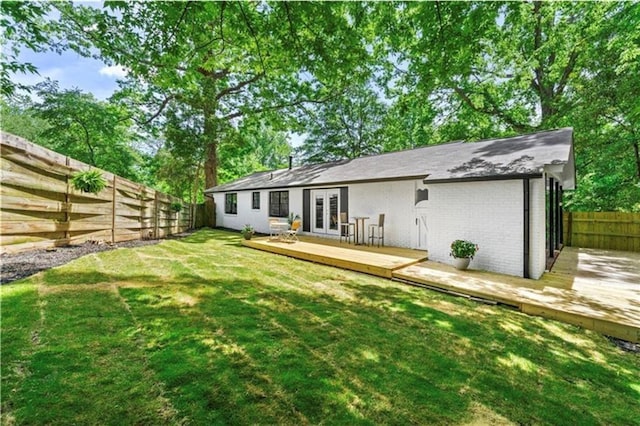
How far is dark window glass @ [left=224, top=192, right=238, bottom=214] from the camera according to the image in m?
16.7

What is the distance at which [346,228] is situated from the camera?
10.4m

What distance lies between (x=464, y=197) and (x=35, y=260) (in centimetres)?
877

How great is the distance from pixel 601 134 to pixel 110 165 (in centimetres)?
2797

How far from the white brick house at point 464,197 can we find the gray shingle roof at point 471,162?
Result: 20 mm

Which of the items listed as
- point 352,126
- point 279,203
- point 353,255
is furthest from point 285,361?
point 352,126

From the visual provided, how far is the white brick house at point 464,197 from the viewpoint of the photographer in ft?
18.7

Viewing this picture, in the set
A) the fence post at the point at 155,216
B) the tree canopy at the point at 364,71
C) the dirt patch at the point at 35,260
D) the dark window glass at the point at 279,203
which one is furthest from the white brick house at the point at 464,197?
the dirt patch at the point at 35,260

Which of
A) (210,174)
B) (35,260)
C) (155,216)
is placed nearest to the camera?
(35,260)

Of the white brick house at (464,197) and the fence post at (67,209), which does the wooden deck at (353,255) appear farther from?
the fence post at (67,209)

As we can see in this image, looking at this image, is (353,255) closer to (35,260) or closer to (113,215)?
(35,260)

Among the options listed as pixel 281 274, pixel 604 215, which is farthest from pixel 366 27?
pixel 604 215

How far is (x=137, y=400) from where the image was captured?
2027mm

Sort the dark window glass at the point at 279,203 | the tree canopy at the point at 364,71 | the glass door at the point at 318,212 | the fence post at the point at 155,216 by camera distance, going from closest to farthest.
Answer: the tree canopy at the point at 364,71 → the fence post at the point at 155,216 → the glass door at the point at 318,212 → the dark window glass at the point at 279,203

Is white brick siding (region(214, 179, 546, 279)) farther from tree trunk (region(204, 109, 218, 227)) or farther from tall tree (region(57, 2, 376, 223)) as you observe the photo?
tree trunk (region(204, 109, 218, 227))
